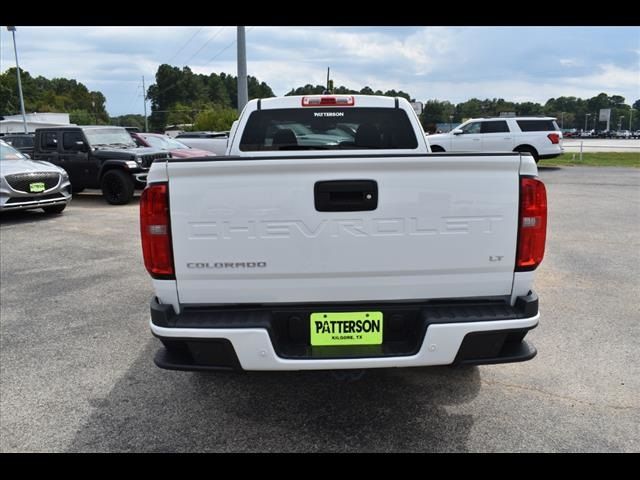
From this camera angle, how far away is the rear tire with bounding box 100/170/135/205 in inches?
492

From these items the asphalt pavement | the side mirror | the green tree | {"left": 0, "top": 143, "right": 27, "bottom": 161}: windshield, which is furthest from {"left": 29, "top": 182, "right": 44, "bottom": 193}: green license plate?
the green tree

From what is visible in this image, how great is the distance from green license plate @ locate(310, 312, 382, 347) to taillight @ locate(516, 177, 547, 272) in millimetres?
816

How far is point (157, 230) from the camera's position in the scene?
269cm

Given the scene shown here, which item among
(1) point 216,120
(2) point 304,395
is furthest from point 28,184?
(1) point 216,120

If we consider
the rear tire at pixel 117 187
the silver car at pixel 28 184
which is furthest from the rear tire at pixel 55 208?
the rear tire at pixel 117 187

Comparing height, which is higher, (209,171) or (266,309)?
(209,171)

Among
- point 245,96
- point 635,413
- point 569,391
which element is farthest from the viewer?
point 245,96

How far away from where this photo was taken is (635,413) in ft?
10.5

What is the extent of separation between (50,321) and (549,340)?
4.44 m

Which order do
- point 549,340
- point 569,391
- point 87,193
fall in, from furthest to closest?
point 87,193, point 549,340, point 569,391

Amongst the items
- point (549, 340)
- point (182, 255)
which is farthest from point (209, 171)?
point (549, 340)

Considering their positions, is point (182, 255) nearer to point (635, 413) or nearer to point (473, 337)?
point (473, 337)

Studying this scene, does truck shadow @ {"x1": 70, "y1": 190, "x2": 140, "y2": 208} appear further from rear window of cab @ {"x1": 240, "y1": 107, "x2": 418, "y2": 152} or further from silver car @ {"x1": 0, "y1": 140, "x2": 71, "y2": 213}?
rear window of cab @ {"x1": 240, "y1": 107, "x2": 418, "y2": 152}

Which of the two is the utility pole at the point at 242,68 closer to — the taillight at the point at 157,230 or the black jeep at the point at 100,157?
the black jeep at the point at 100,157
